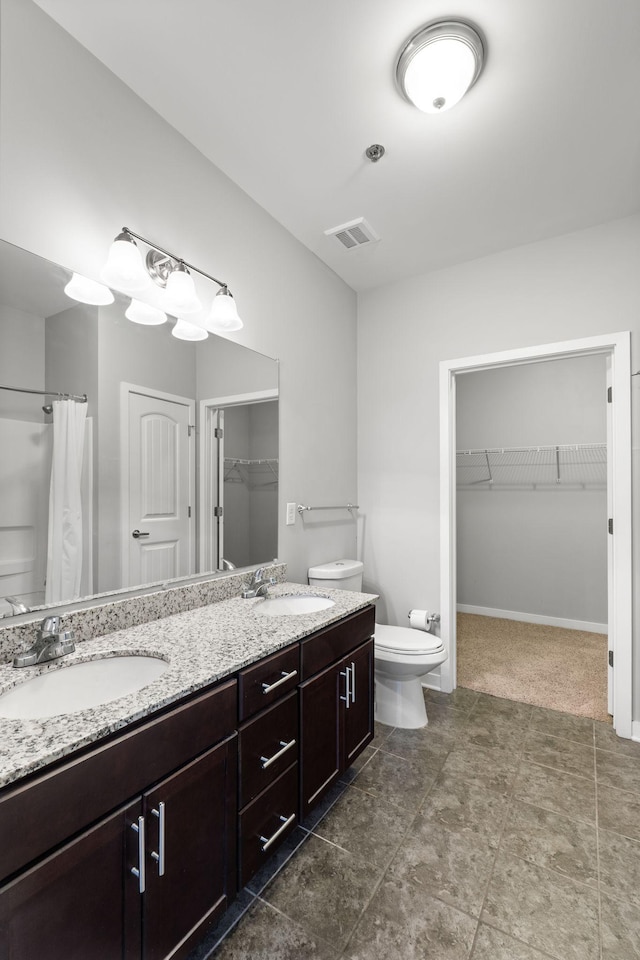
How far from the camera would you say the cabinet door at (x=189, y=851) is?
976 mm

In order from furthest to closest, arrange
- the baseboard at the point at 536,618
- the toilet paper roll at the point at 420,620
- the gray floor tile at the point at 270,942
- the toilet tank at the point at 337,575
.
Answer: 1. the baseboard at the point at 536,618
2. the toilet paper roll at the point at 420,620
3. the toilet tank at the point at 337,575
4. the gray floor tile at the point at 270,942

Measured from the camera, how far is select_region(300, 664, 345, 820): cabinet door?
5.03ft

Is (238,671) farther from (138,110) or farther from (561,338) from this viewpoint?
(561,338)

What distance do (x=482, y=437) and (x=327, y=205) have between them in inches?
112

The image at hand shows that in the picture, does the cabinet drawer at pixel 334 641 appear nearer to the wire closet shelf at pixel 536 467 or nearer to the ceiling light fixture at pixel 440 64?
the ceiling light fixture at pixel 440 64

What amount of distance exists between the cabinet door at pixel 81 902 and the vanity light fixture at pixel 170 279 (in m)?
1.52

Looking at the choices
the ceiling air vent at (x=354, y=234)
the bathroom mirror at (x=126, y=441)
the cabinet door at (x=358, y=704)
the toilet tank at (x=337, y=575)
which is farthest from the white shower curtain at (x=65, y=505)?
the ceiling air vent at (x=354, y=234)

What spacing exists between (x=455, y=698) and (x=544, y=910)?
1.35 m

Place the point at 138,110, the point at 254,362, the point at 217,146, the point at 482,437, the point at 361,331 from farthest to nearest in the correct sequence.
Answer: the point at 482,437
the point at 361,331
the point at 254,362
the point at 217,146
the point at 138,110

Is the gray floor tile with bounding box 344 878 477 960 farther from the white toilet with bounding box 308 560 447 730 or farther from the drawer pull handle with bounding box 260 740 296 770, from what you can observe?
the white toilet with bounding box 308 560 447 730

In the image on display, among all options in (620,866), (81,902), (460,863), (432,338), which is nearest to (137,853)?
(81,902)

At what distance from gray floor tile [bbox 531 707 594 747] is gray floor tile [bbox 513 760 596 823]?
0.34 metres

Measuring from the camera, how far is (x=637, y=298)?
89.3 inches

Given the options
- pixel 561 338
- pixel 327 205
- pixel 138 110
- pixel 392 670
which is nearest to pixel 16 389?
pixel 138 110
